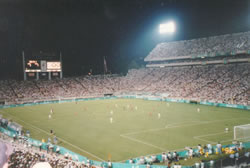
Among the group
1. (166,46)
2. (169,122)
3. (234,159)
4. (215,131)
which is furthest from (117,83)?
(234,159)

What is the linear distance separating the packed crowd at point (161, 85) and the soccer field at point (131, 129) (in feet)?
36.8

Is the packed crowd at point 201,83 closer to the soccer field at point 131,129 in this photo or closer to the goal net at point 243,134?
the soccer field at point 131,129

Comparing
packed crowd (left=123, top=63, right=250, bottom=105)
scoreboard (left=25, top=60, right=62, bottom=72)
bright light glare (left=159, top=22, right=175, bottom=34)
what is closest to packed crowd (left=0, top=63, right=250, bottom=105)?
packed crowd (left=123, top=63, right=250, bottom=105)

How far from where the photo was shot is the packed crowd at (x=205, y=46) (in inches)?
2416

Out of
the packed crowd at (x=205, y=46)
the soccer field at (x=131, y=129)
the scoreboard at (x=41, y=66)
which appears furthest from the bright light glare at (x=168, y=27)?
the soccer field at (x=131, y=129)

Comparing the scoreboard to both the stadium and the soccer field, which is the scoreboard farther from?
the soccer field

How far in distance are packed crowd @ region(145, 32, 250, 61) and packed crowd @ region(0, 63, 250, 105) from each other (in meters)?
4.06

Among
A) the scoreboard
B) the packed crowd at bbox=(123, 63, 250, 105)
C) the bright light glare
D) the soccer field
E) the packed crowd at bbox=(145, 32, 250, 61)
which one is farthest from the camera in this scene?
the bright light glare

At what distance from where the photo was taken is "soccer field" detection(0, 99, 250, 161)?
2480 cm

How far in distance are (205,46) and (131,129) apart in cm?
4630

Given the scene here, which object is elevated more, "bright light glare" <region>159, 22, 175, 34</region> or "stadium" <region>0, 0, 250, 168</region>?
"bright light glare" <region>159, 22, 175, 34</region>

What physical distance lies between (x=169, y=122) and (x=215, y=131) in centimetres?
720

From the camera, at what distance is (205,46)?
69938mm

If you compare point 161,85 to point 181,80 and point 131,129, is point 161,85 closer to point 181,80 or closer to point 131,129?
point 181,80
